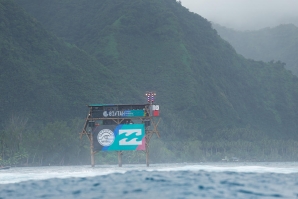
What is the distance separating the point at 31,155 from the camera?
15012 cm

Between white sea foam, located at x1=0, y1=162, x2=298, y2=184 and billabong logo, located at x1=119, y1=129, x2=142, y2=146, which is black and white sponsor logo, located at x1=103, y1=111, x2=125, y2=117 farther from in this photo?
white sea foam, located at x1=0, y1=162, x2=298, y2=184

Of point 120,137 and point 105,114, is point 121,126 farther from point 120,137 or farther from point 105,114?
point 105,114

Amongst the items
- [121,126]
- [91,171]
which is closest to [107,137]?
[121,126]

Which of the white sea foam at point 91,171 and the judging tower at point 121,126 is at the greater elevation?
the judging tower at point 121,126

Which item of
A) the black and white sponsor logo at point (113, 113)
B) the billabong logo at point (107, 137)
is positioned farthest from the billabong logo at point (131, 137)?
the black and white sponsor logo at point (113, 113)

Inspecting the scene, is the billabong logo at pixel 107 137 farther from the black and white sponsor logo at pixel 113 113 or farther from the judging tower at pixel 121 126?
the black and white sponsor logo at pixel 113 113

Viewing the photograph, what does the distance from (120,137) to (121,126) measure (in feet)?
7.06

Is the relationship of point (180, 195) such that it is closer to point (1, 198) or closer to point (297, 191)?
point (297, 191)

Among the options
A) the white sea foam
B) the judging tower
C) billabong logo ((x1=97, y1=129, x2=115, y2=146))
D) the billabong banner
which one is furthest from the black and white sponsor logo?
the white sea foam

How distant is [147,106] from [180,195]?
66282 mm

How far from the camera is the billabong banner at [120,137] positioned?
97500mm

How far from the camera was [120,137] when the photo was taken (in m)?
97.5

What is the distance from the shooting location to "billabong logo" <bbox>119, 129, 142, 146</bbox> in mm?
97438

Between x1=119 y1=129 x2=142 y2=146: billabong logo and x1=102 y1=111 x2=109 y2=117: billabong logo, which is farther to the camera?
x1=119 y1=129 x2=142 y2=146: billabong logo
